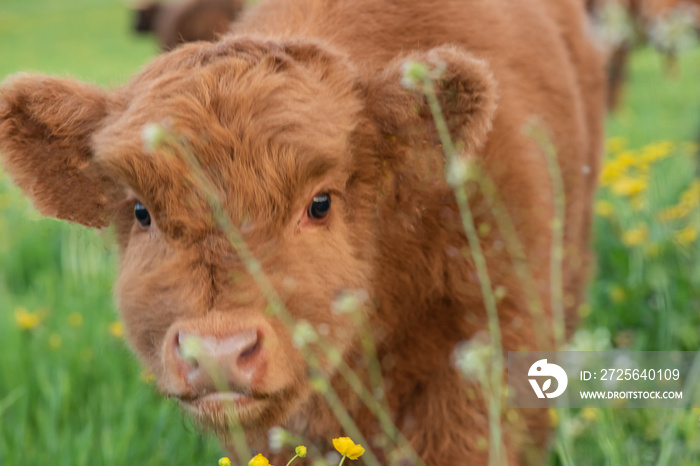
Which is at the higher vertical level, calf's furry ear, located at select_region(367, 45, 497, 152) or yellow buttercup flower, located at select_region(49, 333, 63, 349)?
calf's furry ear, located at select_region(367, 45, 497, 152)

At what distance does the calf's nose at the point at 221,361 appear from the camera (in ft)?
6.08

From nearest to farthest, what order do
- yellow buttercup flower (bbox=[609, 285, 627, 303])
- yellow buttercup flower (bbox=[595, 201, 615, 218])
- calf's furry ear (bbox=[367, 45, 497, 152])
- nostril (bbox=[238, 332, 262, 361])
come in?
nostril (bbox=[238, 332, 262, 361])
calf's furry ear (bbox=[367, 45, 497, 152])
yellow buttercup flower (bbox=[609, 285, 627, 303])
yellow buttercup flower (bbox=[595, 201, 615, 218])

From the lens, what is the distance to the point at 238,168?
2121mm

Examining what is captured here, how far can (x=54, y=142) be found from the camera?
260 cm

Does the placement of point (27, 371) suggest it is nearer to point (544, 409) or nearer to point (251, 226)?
point (251, 226)

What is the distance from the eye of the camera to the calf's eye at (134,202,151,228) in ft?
7.67

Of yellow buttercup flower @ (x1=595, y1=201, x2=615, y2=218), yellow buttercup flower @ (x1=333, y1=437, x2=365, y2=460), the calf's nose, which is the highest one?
the calf's nose

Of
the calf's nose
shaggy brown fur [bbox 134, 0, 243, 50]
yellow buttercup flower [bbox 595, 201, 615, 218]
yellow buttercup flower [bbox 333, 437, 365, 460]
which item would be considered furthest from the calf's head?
shaggy brown fur [bbox 134, 0, 243, 50]

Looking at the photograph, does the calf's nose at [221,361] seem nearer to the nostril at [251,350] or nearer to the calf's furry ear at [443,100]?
the nostril at [251,350]

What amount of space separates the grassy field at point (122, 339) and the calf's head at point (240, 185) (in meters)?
0.34

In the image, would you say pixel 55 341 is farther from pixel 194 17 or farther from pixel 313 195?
pixel 194 17

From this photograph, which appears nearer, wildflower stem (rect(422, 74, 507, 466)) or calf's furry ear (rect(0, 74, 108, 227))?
wildflower stem (rect(422, 74, 507, 466))

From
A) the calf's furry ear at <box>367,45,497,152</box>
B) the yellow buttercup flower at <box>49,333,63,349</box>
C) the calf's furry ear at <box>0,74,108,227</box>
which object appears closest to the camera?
Answer: the calf's furry ear at <box>367,45,497,152</box>

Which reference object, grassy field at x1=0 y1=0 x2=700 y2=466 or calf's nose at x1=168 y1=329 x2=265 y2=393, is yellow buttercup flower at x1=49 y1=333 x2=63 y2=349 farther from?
calf's nose at x1=168 y1=329 x2=265 y2=393
